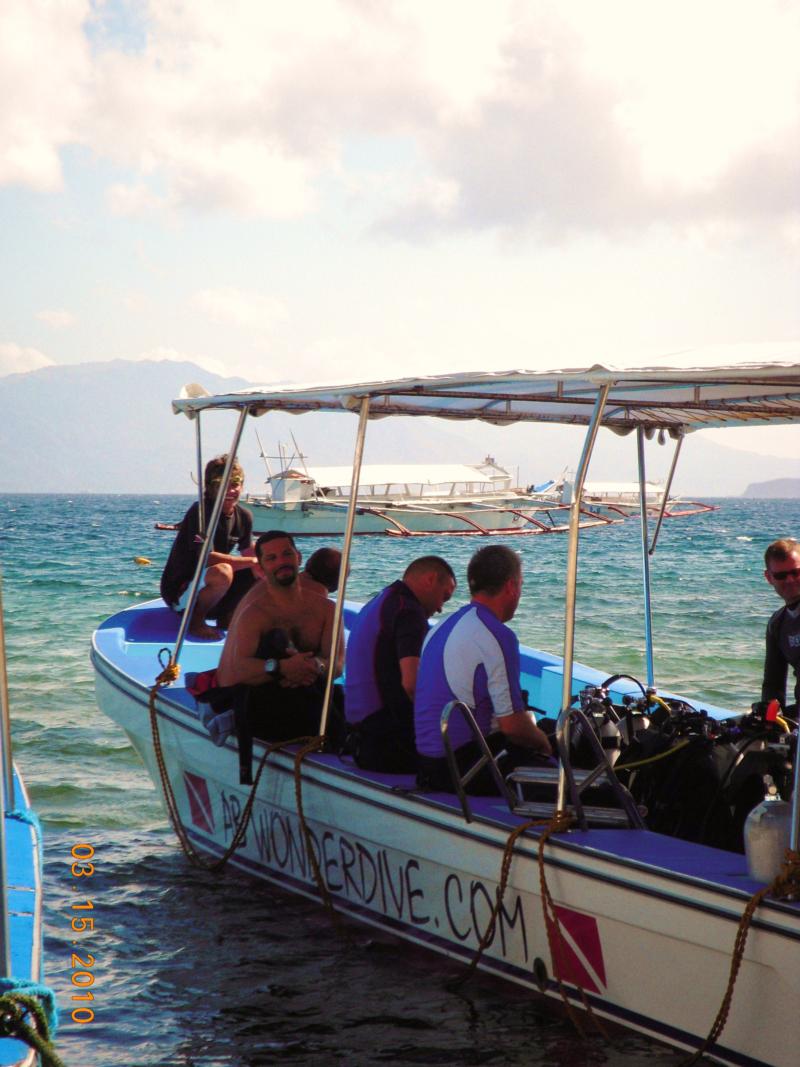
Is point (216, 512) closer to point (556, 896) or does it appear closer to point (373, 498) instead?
point (556, 896)

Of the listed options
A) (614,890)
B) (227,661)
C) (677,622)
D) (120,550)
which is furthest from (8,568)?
(614,890)

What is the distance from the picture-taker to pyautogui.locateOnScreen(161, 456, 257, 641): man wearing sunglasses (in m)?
7.99

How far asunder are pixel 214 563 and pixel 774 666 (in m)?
4.05

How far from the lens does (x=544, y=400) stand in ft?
19.5

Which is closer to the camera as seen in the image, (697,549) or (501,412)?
(501,412)

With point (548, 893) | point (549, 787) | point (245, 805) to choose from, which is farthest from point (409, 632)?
point (245, 805)

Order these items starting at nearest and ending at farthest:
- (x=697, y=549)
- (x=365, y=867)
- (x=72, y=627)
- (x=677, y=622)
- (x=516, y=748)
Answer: (x=516, y=748)
(x=365, y=867)
(x=72, y=627)
(x=677, y=622)
(x=697, y=549)

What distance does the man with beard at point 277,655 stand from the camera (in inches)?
228

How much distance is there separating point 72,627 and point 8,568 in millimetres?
13313

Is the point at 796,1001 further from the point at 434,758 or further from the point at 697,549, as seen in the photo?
the point at 697,549

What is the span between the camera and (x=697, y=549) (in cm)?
4716

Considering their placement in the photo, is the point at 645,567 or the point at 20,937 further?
the point at 645,567

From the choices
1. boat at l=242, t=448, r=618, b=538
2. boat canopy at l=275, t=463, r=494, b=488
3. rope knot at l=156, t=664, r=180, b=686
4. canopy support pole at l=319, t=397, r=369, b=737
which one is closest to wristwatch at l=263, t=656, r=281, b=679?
canopy support pole at l=319, t=397, r=369, b=737

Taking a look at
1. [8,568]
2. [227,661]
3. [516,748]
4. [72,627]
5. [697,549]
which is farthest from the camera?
[697,549]
